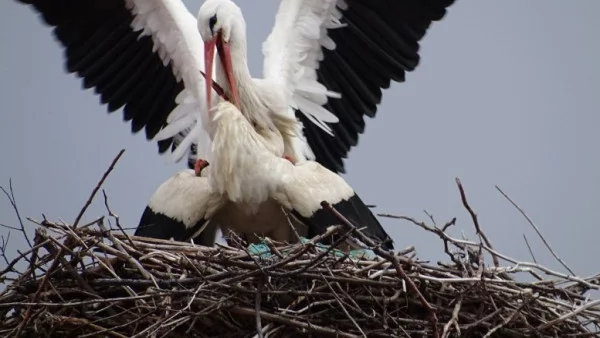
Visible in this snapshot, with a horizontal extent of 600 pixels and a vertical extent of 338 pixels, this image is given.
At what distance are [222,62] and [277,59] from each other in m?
0.44

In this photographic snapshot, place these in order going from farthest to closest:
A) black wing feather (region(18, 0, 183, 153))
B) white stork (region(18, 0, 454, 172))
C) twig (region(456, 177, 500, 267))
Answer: black wing feather (region(18, 0, 183, 153)) → white stork (region(18, 0, 454, 172)) → twig (region(456, 177, 500, 267))

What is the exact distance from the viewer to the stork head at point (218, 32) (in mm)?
5977

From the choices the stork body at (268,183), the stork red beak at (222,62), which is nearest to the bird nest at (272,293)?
the stork body at (268,183)

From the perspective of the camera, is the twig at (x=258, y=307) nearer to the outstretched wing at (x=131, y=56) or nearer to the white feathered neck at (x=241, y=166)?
the white feathered neck at (x=241, y=166)

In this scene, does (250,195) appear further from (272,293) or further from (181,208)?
(272,293)

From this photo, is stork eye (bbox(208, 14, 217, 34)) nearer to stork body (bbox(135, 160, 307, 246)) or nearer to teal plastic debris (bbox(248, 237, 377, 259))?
stork body (bbox(135, 160, 307, 246))

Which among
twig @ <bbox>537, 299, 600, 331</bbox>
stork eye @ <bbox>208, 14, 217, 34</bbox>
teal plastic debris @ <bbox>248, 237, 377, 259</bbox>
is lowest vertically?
twig @ <bbox>537, 299, 600, 331</bbox>

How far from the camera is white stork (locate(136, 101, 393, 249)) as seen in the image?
5.74 metres

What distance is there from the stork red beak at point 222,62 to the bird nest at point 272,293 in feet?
3.14

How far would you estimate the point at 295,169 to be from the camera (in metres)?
5.84

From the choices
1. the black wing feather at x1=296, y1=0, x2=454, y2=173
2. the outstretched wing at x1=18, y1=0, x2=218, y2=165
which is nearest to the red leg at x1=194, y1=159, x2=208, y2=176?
the outstretched wing at x1=18, y1=0, x2=218, y2=165

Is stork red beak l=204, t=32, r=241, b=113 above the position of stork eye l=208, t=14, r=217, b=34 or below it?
below

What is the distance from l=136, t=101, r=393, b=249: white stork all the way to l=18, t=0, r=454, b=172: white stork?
39 cm

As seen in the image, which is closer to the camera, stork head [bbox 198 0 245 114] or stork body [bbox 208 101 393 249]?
stork body [bbox 208 101 393 249]
